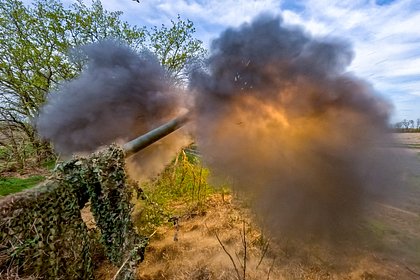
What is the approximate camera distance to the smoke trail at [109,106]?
760 cm

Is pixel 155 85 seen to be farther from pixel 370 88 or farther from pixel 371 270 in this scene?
pixel 371 270

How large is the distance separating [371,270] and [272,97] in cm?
561

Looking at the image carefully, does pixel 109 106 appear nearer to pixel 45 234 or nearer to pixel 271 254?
pixel 45 234

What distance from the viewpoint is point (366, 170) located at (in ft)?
24.9

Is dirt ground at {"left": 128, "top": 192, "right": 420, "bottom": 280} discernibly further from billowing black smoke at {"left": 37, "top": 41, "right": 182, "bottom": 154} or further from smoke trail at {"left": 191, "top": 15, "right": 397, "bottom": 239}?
billowing black smoke at {"left": 37, "top": 41, "right": 182, "bottom": 154}

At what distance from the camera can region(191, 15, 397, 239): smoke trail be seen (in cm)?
727

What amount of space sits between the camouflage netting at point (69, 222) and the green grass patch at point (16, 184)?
1022 cm

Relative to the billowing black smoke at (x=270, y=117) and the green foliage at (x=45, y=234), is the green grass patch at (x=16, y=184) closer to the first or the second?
the billowing black smoke at (x=270, y=117)

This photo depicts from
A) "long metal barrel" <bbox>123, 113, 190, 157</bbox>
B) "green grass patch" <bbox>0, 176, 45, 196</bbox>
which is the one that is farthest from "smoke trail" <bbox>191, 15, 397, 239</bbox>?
"green grass patch" <bbox>0, 176, 45, 196</bbox>

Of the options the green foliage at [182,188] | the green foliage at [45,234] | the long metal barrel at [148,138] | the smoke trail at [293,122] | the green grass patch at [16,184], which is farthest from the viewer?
the green grass patch at [16,184]

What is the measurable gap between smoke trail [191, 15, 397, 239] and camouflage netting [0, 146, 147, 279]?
334 cm

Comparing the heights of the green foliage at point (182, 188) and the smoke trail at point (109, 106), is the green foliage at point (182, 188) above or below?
below

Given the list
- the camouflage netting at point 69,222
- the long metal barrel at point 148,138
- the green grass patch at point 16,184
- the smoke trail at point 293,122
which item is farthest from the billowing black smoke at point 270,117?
the green grass patch at point 16,184

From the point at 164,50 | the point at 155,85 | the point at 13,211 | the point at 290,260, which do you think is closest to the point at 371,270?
the point at 290,260
